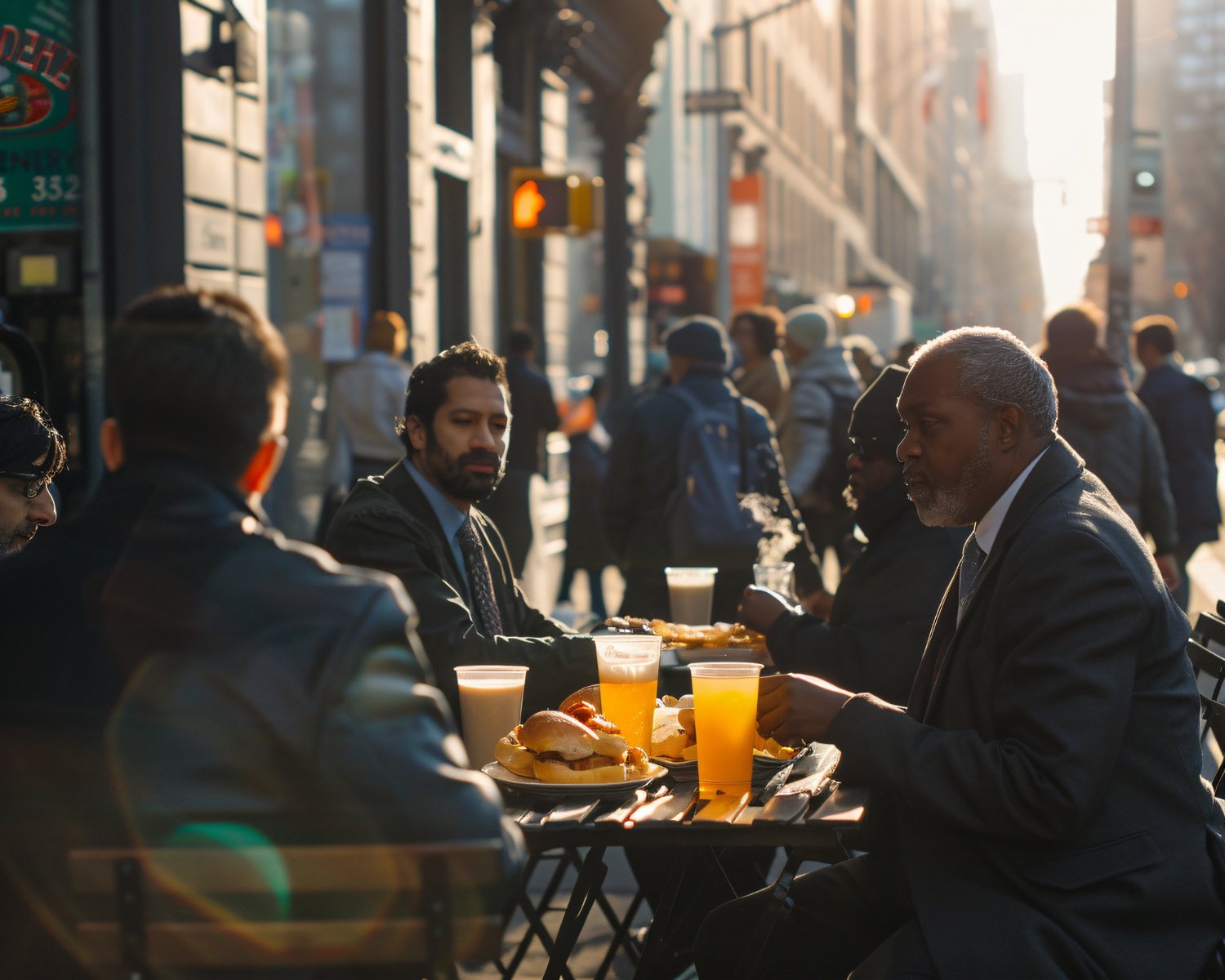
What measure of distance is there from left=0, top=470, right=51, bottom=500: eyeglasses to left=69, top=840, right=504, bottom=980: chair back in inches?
76.9

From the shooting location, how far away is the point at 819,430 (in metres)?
9.95

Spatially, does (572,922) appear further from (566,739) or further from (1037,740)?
(1037,740)

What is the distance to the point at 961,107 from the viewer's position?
464 ft

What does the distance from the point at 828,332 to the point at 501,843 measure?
8837 millimetres

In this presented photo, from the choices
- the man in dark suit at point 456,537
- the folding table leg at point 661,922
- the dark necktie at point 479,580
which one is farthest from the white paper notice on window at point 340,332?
the folding table leg at point 661,922

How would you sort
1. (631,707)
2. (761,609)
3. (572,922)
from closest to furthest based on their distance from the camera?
(631,707), (572,922), (761,609)

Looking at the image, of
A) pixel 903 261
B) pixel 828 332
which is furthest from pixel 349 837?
pixel 903 261

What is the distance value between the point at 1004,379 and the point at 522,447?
943 centimetres

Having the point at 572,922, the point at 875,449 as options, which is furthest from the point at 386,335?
the point at 572,922

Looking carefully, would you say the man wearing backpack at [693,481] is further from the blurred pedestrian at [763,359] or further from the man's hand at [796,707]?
the man's hand at [796,707]

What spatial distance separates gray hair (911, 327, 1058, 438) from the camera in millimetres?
3217

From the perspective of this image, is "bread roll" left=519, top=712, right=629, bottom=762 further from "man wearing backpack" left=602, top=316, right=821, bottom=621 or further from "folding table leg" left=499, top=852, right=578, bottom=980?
"man wearing backpack" left=602, top=316, right=821, bottom=621

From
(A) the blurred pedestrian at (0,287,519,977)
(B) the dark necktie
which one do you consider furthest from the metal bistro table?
(B) the dark necktie

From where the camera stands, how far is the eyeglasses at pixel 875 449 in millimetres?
4508
